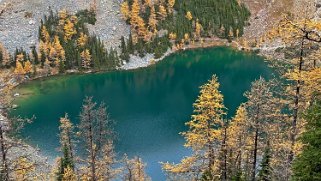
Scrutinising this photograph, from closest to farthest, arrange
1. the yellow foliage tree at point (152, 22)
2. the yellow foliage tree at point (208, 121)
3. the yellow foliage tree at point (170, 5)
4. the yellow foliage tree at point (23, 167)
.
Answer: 1. the yellow foliage tree at point (23, 167)
2. the yellow foliage tree at point (208, 121)
3. the yellow foliage tree at point (152, 22)
4. the yellow foliage tree at point (170, 5)

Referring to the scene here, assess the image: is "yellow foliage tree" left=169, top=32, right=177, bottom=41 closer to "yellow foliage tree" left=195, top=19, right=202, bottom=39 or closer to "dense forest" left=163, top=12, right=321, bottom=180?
"yellow foliage tree" left=195, top=19, right=202, bottom=39

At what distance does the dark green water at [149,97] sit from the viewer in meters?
83.2

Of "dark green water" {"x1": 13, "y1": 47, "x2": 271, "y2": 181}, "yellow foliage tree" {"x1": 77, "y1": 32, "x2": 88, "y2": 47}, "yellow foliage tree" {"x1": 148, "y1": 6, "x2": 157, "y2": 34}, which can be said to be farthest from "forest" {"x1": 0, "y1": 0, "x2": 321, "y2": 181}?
"dark green water" {"x1": 13, "y1": 47, "x2": 271, "y2": 181}

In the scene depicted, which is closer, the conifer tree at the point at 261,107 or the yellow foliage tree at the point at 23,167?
the yellow foliage tree at the point at 23,167

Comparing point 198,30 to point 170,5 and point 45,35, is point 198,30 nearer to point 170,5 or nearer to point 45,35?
point 170,5

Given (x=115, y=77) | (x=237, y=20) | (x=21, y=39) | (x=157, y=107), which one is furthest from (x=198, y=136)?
(x=237, y=20)

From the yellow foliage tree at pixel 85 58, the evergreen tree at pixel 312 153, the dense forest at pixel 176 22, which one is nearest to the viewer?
the evergreen tree at pixel 312 153

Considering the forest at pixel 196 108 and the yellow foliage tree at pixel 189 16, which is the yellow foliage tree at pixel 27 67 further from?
the yellow foliage tree at pixel 189 16

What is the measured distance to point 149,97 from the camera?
4505 inches

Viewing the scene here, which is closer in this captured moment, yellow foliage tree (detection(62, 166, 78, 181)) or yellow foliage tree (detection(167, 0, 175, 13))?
yellow foliage tree (detection(62, 166, 78, 181))

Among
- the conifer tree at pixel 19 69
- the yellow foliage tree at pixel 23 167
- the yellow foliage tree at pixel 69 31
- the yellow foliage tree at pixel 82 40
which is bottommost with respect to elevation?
the yellow foliage tree at pixel 23 167

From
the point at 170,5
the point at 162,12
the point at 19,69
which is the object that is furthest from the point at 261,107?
the point at 170,5

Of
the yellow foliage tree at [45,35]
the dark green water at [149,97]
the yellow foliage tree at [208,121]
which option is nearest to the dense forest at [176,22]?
the dark green water at [149,97]

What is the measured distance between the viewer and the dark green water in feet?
273
